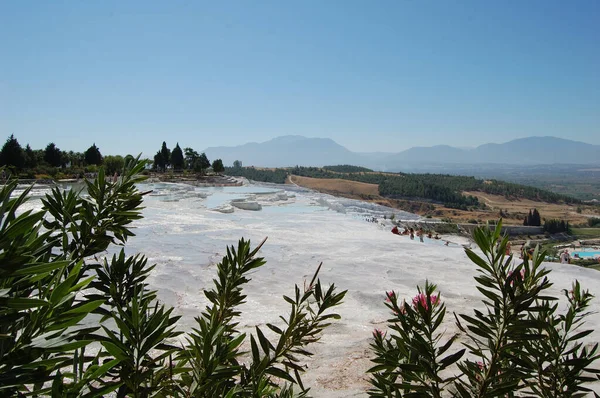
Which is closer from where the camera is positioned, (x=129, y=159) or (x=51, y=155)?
(x=129, y=159)

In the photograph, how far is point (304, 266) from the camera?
570cm

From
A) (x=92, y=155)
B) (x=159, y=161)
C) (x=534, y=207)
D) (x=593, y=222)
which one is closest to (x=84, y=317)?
(x=92, y=155)

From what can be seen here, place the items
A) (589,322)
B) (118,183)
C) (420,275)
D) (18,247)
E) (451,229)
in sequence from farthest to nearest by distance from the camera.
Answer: (451,229) → (420,275) → (589,322) → (118,183) → (18,247)

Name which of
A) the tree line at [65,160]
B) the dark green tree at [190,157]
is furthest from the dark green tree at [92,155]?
the dark green tree at [190,157]

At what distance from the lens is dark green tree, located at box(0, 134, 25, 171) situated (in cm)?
2458

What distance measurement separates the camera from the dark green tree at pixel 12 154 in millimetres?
24578

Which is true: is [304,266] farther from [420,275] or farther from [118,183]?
[118,183]

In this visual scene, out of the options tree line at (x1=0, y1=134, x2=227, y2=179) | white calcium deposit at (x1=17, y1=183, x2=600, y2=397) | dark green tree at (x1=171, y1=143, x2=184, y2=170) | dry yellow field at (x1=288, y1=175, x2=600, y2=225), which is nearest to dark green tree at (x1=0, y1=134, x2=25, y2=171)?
tree line at (x1=0, y1=134, x2=227, y2=179)

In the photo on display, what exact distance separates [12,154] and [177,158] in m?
19.7

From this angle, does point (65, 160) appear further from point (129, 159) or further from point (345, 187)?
point (129, 159)

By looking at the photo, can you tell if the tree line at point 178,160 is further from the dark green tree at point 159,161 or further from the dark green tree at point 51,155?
the dark green tree at point 51,155

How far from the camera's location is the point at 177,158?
43.9 m

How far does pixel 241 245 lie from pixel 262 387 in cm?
33

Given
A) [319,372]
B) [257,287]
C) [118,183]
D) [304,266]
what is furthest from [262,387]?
[304,266]
